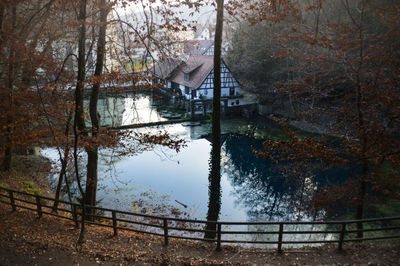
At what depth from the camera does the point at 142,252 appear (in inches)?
289

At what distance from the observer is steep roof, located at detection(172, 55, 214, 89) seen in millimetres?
32781

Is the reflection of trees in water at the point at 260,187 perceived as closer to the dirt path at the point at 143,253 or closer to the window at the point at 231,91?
the dirt path at the point at 143,253

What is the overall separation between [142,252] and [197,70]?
29630mm

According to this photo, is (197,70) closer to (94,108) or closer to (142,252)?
(94,108)

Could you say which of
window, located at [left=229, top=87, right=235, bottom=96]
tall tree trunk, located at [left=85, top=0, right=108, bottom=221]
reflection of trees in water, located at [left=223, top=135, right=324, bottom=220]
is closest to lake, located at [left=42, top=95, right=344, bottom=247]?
reflection of trees in water, located at [left=223, top=135, right=324, bottom=220]

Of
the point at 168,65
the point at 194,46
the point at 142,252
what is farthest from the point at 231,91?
the point at 142,252

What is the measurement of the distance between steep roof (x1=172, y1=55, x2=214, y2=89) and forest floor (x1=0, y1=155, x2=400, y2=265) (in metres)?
25.8

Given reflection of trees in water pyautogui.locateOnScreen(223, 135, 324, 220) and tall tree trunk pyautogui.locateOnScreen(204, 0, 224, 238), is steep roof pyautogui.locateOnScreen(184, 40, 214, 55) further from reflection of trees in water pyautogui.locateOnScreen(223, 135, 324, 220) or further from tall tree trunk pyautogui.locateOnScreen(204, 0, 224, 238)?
reflection of trees in water pyautogui.locateOnScreen(223, 135, 324, 220)

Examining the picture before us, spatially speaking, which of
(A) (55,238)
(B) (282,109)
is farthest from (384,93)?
(B) (282,109)

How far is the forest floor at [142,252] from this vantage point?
6816 mm

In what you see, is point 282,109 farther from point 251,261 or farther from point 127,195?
point 251,261

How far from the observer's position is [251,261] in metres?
6.92

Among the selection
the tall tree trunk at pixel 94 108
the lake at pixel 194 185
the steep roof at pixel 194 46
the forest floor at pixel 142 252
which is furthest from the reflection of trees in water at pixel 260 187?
the tall tree trunk at pixel 94 108

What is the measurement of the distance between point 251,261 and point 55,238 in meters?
5.20
